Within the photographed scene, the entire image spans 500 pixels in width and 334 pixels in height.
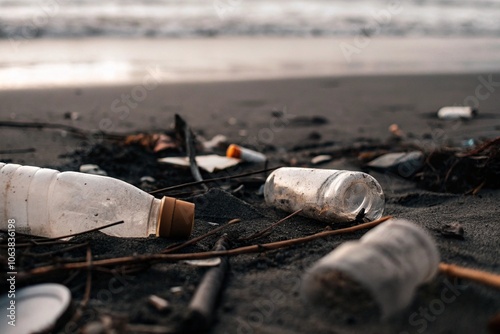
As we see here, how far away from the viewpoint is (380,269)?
1400mm

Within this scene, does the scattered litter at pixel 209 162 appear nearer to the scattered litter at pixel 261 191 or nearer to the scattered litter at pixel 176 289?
the scattered litter at pixel 261 191

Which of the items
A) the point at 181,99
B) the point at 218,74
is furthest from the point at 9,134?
the point at 218,74

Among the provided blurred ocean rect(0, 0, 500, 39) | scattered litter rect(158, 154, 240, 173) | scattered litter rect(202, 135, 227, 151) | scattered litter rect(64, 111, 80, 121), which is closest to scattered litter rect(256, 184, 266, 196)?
scattered litter rect(158, 154, 240, 173)

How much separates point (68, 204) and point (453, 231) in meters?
1.55

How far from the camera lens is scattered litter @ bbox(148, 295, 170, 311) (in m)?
1.60

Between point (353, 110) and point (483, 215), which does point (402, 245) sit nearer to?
point (483, 215)

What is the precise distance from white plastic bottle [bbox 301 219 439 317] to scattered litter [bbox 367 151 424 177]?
1668mm

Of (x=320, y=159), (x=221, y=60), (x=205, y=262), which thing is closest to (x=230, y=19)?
(x=221, y=60)

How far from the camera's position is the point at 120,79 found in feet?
22.4

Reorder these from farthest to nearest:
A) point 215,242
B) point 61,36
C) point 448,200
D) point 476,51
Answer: point 476,51 < point 61,36 < point 448,200 < point 215,242

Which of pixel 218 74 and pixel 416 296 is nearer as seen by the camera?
pixel 416 296

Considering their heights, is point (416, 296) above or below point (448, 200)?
above

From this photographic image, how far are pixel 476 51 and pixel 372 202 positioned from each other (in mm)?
9211

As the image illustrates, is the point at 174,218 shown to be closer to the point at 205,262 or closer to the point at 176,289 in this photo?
the point at 205,262
